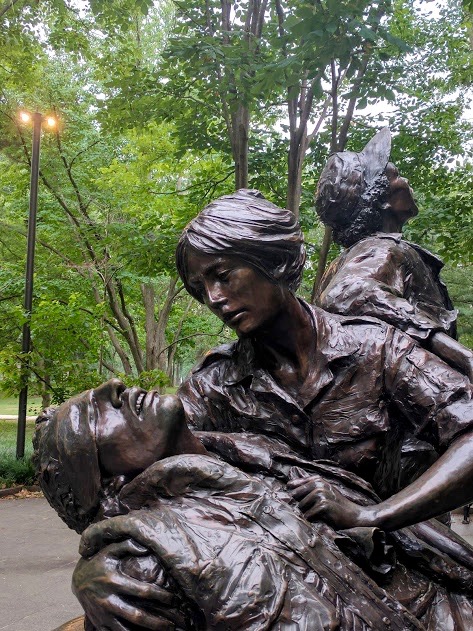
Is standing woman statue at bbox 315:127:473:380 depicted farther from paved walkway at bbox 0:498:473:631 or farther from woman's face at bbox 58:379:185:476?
paved walkway at bbox 0:498:473:631

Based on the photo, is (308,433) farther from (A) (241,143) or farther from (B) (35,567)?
(A) (241,143)

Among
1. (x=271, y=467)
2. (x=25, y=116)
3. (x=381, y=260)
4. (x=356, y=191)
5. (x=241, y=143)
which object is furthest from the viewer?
(x=25, y=116)

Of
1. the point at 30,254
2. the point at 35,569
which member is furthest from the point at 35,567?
Answer: the point at 30,254

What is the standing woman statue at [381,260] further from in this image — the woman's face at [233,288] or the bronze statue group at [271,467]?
the woman's face at [233,288]

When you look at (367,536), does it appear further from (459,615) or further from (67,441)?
(67,441)

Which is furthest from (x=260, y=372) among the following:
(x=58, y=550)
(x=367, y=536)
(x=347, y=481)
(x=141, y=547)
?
(x=58, y=550)

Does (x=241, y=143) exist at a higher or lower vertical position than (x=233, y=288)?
higher

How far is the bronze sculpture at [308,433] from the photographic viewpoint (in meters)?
1.44

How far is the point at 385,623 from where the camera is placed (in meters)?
1.41

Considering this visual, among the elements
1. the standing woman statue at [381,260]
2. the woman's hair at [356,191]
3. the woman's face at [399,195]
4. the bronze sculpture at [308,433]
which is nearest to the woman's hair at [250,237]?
the bronze sculpture at [308,433]

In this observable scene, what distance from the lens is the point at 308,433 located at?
192 centimetres

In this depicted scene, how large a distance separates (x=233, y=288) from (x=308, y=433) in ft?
1.67

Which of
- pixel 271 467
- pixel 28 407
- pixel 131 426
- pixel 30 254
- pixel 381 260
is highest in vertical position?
pixel 381 260

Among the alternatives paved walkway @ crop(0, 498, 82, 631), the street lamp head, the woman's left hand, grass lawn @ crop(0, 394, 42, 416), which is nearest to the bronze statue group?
the woman's left hand
